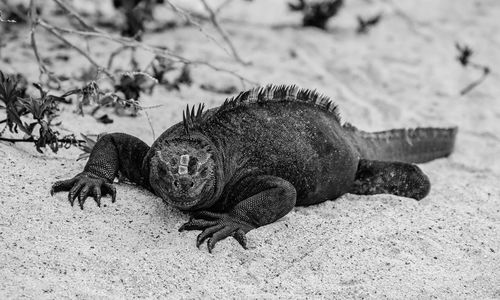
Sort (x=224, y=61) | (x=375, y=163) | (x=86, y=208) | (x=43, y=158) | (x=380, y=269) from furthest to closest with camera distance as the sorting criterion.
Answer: (x=224, y=61)
(x=375, y=163)
(x=43, y=158)
(x=86, y=208)
(x=380, y=269)

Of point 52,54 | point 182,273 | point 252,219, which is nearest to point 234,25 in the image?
point 52,54

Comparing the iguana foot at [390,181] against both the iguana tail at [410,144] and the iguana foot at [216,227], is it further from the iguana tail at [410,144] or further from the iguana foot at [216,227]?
the iguana foot at [216,227]

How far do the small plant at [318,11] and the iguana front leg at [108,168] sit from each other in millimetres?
4037

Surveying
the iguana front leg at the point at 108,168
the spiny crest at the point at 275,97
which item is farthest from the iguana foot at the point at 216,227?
the spiny crest at the point at 275,97

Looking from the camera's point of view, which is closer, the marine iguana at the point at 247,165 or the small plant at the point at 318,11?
the marine iguana at the point at 247,165

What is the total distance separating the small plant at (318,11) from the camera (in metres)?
7.49

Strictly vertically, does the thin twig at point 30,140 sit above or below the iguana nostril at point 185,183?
below

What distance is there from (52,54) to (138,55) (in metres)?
0.75

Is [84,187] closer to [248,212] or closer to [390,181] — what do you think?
[248,212]

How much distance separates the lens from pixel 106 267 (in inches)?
120

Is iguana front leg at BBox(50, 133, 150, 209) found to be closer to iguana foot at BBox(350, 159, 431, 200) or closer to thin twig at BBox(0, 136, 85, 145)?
thin twig at BBox(0, 136, 85, 145)

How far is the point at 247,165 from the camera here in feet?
12.5

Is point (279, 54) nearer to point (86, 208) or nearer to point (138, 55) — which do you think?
point (138, 55)

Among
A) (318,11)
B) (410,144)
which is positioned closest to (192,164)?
(410,144)
